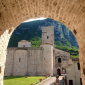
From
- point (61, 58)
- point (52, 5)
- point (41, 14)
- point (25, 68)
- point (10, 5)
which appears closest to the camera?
point (10, 5)

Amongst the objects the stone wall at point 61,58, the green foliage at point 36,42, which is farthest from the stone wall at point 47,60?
the green foliage at point 36,42

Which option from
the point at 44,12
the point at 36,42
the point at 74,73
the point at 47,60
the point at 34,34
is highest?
the point at 34,34

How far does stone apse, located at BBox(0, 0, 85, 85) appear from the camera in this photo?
3.22 m

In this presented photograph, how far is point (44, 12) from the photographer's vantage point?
14.8 feet

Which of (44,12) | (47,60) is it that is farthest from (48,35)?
(44,12)

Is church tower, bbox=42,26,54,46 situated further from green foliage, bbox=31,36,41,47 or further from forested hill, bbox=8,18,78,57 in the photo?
forested hill, bbox=8,18,78,57

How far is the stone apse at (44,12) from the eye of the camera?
322 cm

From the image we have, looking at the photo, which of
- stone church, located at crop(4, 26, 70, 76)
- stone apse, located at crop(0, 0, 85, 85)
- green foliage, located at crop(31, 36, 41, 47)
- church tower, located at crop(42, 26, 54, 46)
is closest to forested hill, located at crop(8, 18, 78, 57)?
green foliage, located at crop(31, 36, 41, 47)

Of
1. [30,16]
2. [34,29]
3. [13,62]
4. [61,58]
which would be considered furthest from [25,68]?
[34,29]

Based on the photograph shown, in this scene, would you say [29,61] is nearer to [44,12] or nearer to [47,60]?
[47,60]

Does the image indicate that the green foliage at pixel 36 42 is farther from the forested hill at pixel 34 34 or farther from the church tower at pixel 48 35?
the church tower at pixel 48 35

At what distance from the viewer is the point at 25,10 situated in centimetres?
421

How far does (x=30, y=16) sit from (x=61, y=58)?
73.7 feet

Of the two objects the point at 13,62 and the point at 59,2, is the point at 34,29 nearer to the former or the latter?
the point at 13,62
